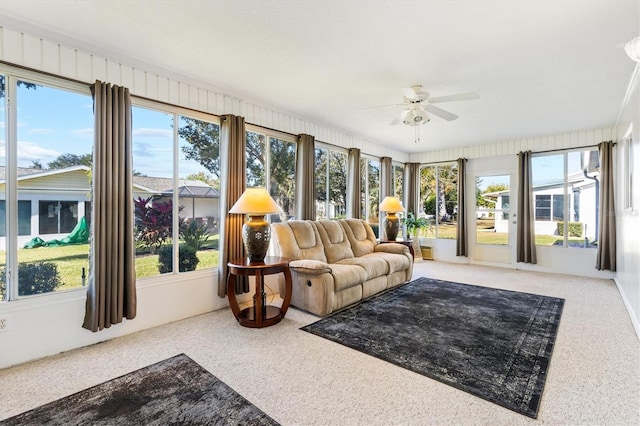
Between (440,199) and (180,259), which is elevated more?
(440,199)

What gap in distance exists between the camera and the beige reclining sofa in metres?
3.53

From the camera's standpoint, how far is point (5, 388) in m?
2.15

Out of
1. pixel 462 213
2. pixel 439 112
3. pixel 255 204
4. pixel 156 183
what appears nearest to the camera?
pixel 255 204

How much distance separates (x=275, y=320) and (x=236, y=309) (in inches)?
17.6

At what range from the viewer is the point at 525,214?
6074 millimetres

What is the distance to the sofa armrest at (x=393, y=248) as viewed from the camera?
5.08 meters

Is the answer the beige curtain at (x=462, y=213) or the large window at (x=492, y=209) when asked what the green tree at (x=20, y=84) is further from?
the large window at (x=492, y=209)

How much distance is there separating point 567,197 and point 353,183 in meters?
4.08

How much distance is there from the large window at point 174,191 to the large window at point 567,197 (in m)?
6.07

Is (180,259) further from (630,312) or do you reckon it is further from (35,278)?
(630,312)

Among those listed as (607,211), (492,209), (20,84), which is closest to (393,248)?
(492,209)

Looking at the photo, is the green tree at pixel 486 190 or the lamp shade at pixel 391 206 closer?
the lamp shade at pixel 391 206

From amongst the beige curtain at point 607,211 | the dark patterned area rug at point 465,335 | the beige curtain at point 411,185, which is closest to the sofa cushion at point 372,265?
the dark patterned area rug at point 465,335

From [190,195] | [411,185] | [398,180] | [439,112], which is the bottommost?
[190,195]
